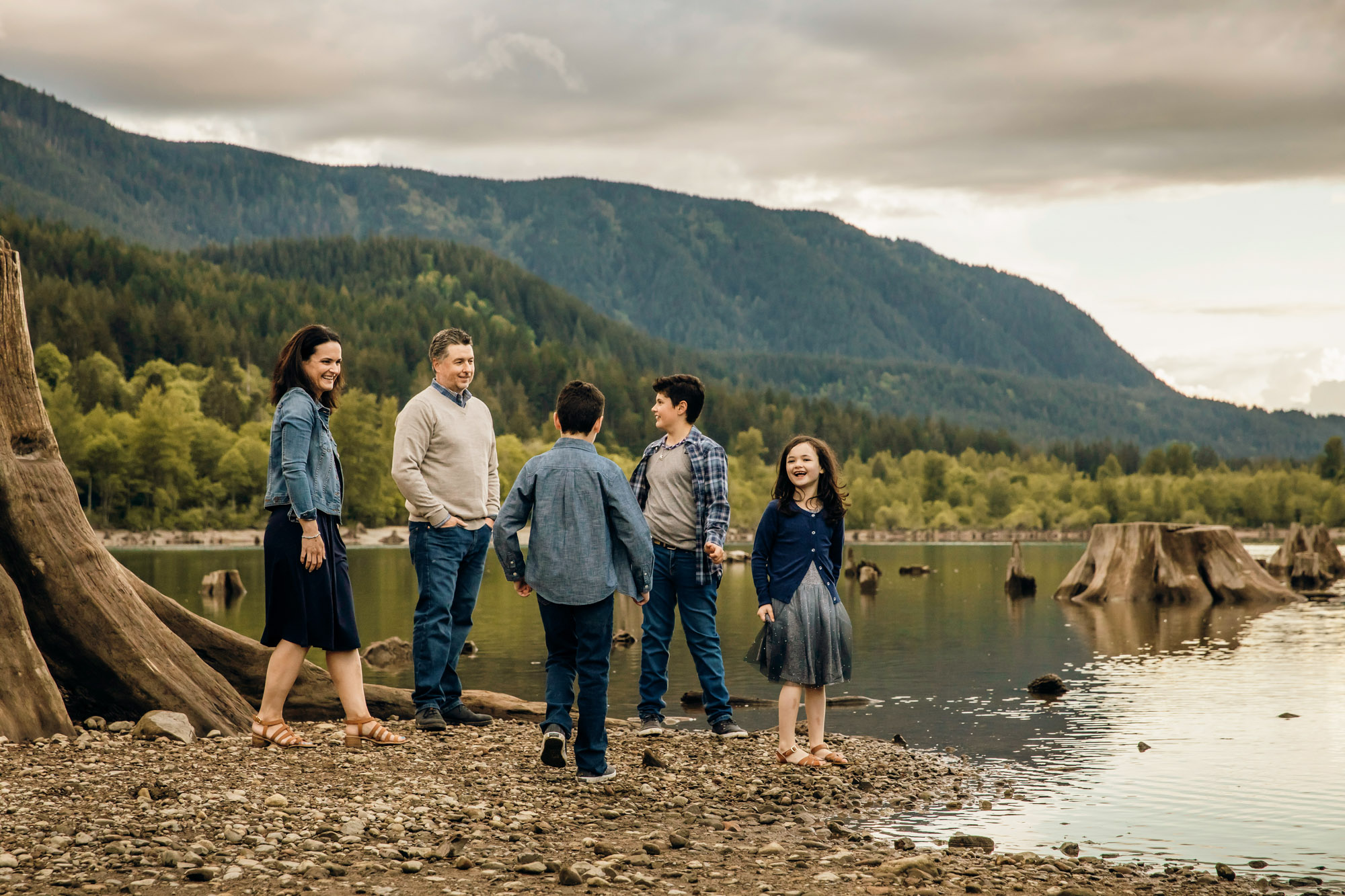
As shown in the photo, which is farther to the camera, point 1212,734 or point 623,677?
point 623,677

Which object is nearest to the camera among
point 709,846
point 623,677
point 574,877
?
point 574,877

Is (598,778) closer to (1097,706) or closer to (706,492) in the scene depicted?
(706,492)

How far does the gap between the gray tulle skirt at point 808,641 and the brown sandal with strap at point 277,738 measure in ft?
11.6

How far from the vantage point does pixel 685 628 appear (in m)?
11.1

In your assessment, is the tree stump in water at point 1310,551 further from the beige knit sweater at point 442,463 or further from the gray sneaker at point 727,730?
the beige knit sweater at point 442,463

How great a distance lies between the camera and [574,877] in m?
6.56

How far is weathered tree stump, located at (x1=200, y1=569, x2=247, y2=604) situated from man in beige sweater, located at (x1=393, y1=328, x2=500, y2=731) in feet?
84.2

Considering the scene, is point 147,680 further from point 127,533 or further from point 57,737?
point 127,533

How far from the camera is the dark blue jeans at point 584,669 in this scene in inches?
346

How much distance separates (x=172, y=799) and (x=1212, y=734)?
1014 centimetres

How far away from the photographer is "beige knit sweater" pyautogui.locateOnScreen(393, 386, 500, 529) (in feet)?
34.4

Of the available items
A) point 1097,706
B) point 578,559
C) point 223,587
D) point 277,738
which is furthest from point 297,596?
point 223,587

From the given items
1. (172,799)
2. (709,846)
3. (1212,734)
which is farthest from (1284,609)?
(172,799)

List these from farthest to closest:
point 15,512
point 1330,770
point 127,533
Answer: point 127,533
point 1330,770
point 15,512
